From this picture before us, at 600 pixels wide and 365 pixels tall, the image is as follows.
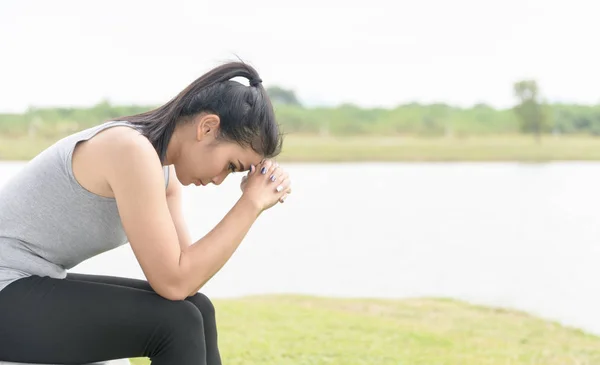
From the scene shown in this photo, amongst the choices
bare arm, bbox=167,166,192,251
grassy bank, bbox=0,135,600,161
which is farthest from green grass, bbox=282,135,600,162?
bare arm, bbox=167,166,192,251

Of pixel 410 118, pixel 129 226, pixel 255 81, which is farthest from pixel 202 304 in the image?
pixel 410 118

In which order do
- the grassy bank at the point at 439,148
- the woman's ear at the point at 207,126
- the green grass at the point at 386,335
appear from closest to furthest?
1. the woman's ear at the point at 207,126
2. the green grass at the point at 386,335
3. the grassy bank at the point at 439,148

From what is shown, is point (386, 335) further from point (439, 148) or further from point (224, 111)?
point (439, 148)

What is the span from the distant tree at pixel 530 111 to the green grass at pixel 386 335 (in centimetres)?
898

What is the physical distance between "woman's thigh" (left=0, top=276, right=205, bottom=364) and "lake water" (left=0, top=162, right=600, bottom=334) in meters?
3.27

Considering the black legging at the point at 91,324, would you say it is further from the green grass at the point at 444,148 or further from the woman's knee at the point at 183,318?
the green grass at the point at 444,148

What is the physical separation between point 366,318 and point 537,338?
2.76 ft

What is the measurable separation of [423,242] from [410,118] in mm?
6414

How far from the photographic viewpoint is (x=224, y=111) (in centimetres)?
161

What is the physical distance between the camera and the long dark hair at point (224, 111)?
5.29ft

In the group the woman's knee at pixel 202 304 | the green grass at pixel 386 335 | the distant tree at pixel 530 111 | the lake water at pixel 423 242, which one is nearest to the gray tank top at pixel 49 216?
the woman's knee at pixel 202 304

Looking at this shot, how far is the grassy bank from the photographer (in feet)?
40.2

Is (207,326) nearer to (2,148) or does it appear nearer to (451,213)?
(451,213)

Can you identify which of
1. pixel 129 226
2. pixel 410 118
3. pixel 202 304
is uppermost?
pixel 410 118
